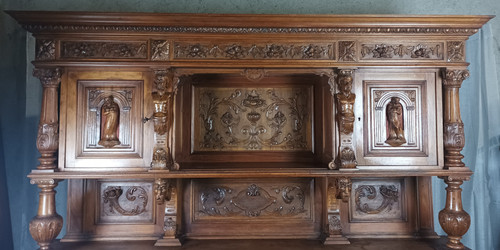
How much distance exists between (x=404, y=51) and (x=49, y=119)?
2.24 m

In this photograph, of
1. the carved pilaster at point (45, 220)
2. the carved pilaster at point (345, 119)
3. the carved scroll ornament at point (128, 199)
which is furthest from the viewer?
the carved scroll ornament at point (128, 199)

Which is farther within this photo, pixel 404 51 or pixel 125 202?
pixel 125 202

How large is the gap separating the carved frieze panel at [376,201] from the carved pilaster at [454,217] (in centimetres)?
33

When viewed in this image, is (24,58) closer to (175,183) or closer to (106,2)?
(106,2)

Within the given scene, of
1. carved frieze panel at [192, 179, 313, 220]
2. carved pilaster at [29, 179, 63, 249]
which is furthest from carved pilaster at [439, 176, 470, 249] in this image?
carved pilaster at [29, 179, 63, 249]

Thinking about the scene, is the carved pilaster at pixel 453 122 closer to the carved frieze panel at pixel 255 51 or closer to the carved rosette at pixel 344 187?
the carved rosette at pixel 344 187

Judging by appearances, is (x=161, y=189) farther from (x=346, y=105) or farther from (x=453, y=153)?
(x=453, y=153)

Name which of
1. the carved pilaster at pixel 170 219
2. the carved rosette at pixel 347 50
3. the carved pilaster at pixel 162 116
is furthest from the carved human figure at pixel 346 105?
the carved pilaster at pixel 170 219

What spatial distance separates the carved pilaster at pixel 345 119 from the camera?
1.87 metres

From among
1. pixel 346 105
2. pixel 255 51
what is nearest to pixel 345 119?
pixel 346 105

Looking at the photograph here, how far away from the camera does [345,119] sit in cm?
187

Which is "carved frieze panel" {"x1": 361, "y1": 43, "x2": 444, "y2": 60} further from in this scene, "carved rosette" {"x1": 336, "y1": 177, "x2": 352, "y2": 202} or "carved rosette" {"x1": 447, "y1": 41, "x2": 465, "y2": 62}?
"carved rosette" {"x1": 336, "y1": 177, "x2": 352, "y2": 202}

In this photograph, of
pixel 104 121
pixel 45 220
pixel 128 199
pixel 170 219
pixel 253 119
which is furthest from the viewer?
pixel 253 119

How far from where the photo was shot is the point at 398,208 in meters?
2.20
